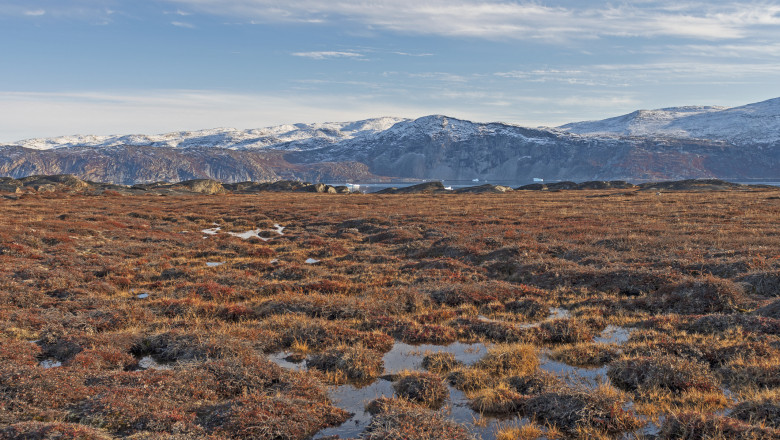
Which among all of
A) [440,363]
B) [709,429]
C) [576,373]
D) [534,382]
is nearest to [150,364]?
[440,363]

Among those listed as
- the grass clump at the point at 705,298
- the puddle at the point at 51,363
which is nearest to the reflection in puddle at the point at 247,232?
the puddle at the point at 51,363

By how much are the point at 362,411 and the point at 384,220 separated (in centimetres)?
3679

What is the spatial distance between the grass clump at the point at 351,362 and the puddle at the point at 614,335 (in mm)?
6944

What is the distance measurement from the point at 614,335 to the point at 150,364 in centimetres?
1375

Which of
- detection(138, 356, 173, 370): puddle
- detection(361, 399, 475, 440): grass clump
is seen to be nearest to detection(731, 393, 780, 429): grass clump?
detection(361, 399, 475, 440): grass clump

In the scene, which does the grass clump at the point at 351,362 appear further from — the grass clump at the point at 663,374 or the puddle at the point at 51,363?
the puddle at the point at 51,363

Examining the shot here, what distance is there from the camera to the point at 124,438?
7.73 m

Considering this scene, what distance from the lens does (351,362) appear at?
11781 millimetres

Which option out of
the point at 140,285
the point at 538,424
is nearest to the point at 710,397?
the point at 538,424

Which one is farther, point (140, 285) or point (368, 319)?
point (140, 285)

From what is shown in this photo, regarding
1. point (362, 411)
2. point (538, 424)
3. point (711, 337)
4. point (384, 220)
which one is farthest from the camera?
point (384, 220)

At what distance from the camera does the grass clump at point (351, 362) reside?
11523 mm

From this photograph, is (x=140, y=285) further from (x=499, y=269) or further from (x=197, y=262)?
(x=499, y=269)

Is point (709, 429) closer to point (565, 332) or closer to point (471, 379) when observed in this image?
Answer: point (471, 379)
